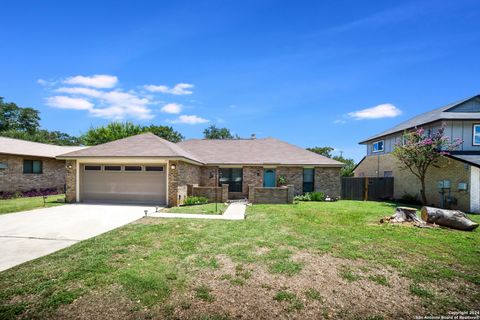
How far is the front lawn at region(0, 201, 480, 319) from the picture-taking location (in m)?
3.70

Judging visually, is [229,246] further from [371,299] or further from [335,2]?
[335,2]

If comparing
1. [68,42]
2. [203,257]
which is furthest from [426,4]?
[68,42]

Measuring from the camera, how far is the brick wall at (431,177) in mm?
14242

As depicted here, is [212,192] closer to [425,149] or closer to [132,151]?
[132,151]

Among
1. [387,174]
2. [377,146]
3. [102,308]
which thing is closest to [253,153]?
[387,174]

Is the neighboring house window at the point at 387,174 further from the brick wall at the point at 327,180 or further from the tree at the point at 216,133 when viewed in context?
the tree at the point at 216,133

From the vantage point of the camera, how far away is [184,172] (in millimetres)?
15094

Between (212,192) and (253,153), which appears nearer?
(212,192)

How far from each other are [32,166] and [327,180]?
23.0m

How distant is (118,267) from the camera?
5059 mm

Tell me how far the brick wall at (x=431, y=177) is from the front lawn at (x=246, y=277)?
844cm

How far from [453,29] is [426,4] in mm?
2503

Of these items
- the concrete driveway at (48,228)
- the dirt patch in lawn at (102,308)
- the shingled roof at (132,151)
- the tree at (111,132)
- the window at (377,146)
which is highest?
the tree at (111,132)

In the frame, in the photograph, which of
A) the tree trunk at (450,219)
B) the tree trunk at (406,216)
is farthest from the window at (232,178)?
the tree trunk at (450,219)
